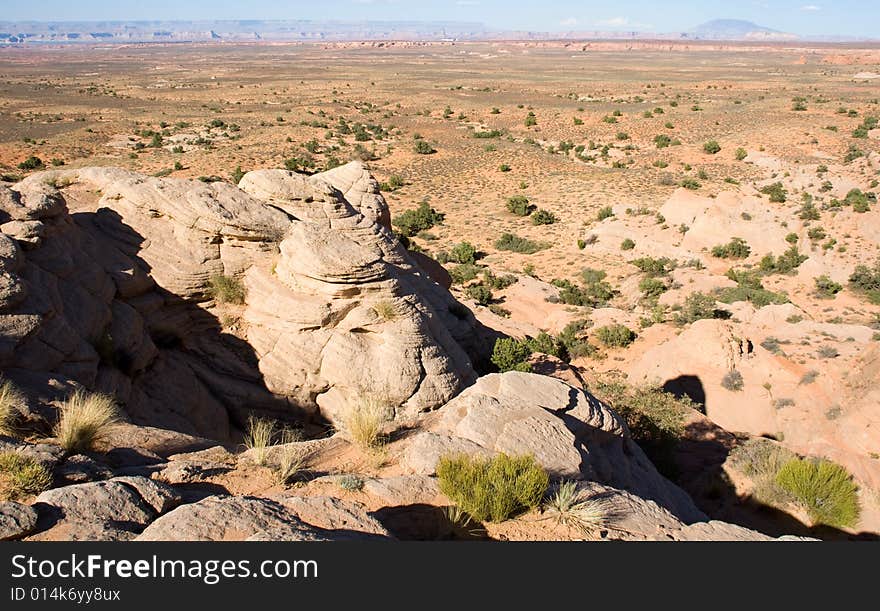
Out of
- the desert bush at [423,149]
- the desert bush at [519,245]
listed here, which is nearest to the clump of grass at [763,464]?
the desert bush at [519,245]

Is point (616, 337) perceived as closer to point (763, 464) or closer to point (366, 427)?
point (763, 464)

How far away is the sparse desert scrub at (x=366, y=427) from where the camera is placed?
26.3 feet

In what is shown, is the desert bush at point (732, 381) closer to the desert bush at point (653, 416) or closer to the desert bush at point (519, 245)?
the desert bush at point (653, 416)

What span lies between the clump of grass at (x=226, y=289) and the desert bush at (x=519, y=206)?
27.7m

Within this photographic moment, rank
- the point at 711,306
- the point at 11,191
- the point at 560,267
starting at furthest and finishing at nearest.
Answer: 1. the point at 560,267
2. the point at 711,306
3. the point at 11,191

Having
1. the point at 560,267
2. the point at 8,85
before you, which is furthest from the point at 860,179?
the point at 8,85

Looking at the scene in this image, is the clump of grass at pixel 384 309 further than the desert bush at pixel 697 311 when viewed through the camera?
No

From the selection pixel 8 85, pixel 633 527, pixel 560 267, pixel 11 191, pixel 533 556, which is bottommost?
pixel 560 267

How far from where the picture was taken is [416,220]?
114 feet

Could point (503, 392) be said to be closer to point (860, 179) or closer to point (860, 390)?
point (860, 390)

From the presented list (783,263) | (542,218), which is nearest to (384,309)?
(783,263)

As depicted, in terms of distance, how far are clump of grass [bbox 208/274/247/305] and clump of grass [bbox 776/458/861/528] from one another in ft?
35.0

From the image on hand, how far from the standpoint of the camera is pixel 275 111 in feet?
231

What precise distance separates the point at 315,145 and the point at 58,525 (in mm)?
48865
